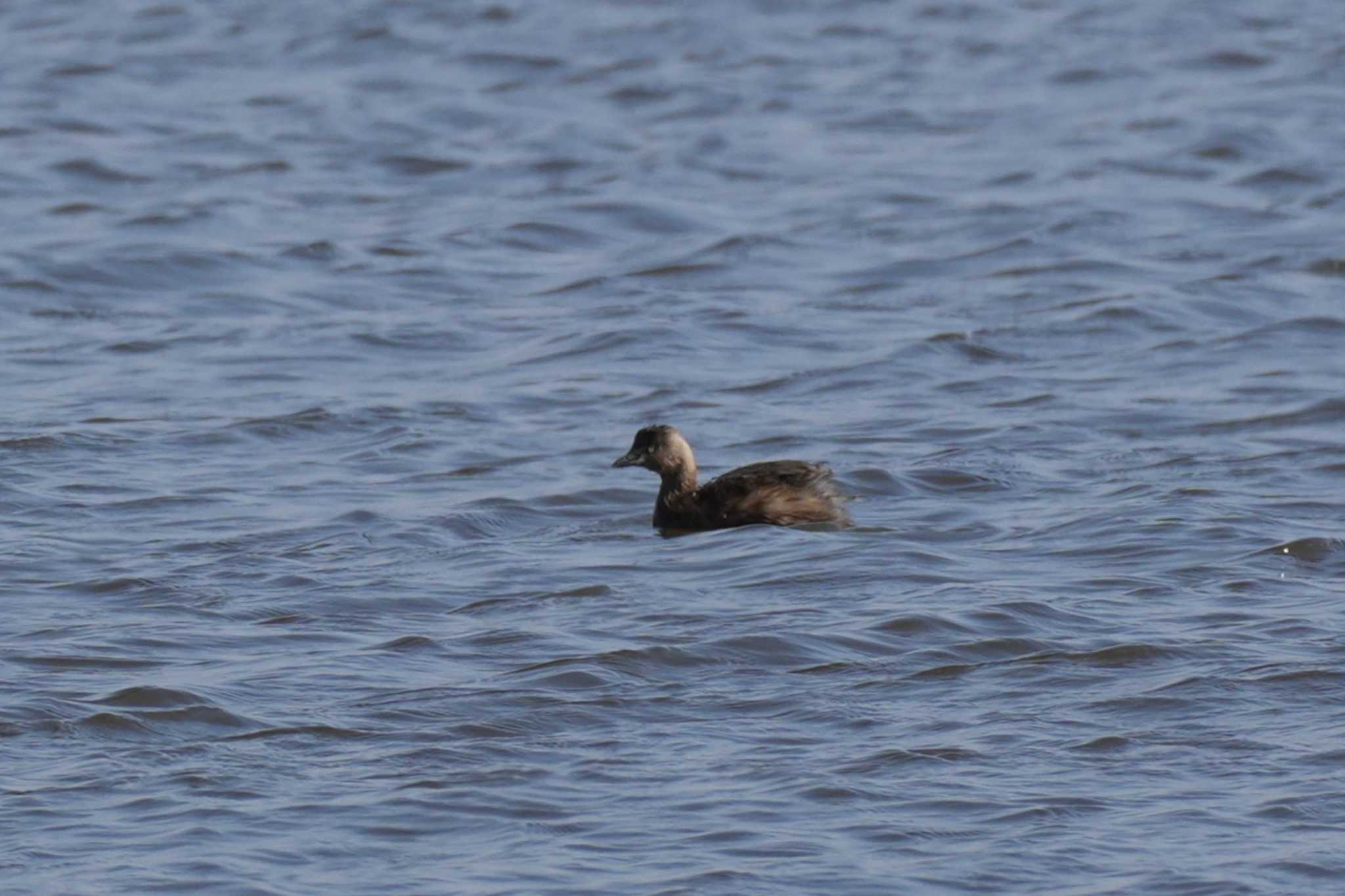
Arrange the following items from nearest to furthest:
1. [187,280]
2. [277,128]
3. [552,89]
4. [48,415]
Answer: [48,415] → [187,280] → [277,128] → [552,89]

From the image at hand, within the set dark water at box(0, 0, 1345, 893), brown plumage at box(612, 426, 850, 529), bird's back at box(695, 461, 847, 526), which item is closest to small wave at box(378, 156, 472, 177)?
dark water at box(0, 0, 1345, 893)

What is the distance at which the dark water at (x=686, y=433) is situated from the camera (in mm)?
6836

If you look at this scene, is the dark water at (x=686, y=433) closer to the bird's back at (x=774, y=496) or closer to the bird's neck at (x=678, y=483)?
the bird's back at (x=774, y=496)

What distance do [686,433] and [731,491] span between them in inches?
63.5

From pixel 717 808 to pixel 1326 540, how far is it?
3.62m

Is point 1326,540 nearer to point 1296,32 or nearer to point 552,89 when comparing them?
point 552,89

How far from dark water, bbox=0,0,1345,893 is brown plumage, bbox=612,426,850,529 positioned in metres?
0.22

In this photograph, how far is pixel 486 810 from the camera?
6.85 meters

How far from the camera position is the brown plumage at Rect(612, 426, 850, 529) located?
10391 millimetres

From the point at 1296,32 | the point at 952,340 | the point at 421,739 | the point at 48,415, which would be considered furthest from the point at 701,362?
the point at 1296,32

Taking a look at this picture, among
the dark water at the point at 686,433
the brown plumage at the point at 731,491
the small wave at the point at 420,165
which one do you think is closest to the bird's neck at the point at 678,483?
the brown plumage at the point at 731,491

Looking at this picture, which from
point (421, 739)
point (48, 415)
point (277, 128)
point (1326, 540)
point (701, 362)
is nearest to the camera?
point (421, 739)

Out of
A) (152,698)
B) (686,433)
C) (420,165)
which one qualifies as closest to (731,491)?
(686,433)

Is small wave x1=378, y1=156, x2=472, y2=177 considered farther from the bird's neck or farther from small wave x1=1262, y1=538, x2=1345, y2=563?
small wave x1=1262, y1=538, x2=1345, y2=563
